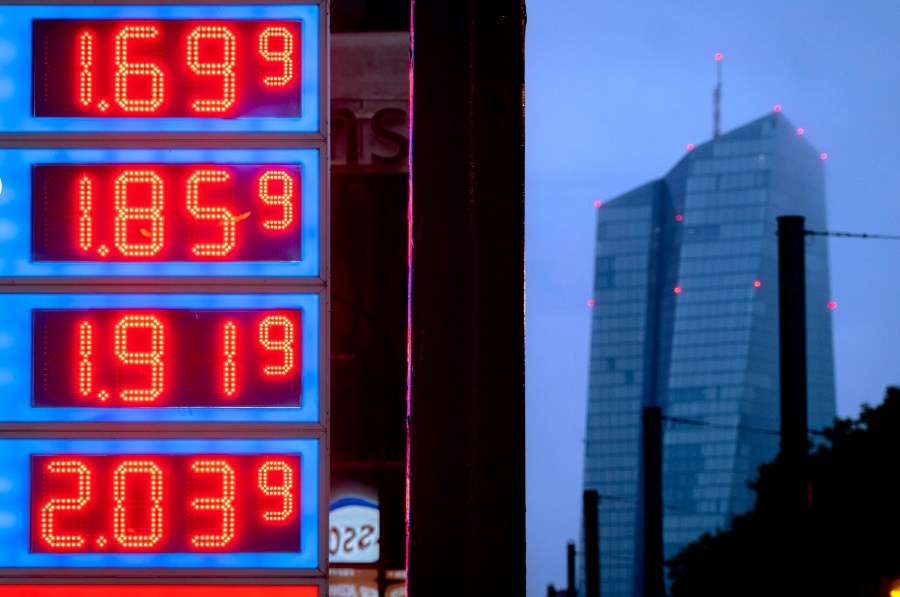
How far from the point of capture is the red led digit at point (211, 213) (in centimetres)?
727

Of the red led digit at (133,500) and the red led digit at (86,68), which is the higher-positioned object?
the red led digit at (86,68)

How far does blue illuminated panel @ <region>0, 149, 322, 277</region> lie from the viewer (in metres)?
7.27

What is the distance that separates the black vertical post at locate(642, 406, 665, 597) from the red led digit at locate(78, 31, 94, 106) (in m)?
22.5

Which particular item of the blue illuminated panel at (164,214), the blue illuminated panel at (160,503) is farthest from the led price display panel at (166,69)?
the blue illuminated panel at (160,503)

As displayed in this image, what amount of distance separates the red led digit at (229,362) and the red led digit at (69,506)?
78cm

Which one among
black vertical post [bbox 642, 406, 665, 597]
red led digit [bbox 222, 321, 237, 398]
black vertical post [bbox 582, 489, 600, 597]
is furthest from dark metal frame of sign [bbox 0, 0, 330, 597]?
black vertical post [bbox 582, 489, 600, 597]

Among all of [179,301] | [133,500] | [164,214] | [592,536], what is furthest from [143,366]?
[592,536]

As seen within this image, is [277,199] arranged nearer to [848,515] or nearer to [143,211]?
[143,211]

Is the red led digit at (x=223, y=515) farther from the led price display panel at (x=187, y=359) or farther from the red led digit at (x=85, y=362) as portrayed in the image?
the red led digit at (x=85, y=362)

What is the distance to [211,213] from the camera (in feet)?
23.9

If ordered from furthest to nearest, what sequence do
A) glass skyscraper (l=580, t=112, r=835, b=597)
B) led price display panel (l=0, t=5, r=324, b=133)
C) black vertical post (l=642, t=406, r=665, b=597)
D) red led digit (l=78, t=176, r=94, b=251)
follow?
glass skyscraper (l=580, t=112, r=835, b=597) → black vertical post (l=642, t=406, r=665, b=597) → led price display panel (l=0, t=5, r=324, b=133) → red led digit (l=78, t=176, r=94, b=251)

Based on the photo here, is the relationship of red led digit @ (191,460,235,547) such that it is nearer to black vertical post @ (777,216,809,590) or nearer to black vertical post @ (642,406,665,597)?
black vertical post @ (777,216,809,590)

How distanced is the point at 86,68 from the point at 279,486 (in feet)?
7.66

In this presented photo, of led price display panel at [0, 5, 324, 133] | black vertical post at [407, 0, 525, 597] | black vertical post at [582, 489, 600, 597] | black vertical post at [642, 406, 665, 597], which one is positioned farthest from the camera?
black vertical post at [582, 489, 600, 597]
